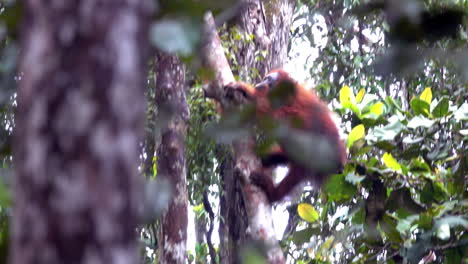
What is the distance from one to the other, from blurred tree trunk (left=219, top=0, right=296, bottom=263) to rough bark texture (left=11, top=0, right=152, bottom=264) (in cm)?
425

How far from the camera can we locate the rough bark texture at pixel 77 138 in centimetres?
84

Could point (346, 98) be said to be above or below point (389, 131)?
above

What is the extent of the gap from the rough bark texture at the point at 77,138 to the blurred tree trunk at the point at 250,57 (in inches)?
167

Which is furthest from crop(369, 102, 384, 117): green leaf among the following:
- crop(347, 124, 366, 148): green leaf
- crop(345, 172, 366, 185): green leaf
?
crop(345, 172, 366, 185): green leaf

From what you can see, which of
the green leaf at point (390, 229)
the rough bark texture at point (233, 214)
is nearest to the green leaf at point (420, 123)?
the green leaf at point (390, 229)

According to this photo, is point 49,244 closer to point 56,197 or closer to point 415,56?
point 56,197

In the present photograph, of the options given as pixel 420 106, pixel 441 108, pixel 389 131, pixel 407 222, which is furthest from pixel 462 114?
pixel 407 222

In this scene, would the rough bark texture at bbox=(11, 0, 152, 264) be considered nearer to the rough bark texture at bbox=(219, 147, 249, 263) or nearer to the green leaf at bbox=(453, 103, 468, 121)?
the green leaf at bbox=(453, 103, 468, 121)

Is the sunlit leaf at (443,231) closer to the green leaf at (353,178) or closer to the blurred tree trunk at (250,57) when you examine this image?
the green leaf at (353,178)

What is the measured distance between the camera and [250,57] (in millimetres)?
5602

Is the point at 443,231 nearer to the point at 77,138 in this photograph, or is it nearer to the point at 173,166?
the point at 173,166

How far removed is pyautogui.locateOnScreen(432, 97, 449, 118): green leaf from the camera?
393 centimetres

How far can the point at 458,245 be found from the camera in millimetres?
3562

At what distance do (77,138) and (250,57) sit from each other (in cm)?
480
